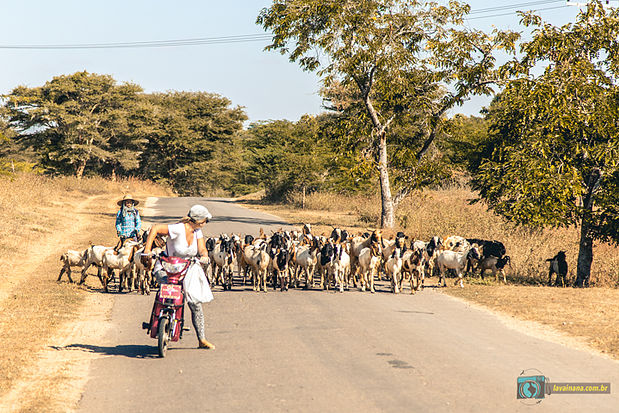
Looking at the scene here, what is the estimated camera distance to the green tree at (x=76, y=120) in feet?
171

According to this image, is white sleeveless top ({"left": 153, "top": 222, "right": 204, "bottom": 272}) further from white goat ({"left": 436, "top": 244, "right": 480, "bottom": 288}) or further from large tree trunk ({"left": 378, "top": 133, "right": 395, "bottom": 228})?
large tree trunk ({"left": 378, "top": 133, "right": 395, "bottom": 228})


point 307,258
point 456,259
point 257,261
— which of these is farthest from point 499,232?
point 257,261

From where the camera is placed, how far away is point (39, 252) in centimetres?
2070

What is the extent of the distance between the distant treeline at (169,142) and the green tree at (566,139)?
33.0ft

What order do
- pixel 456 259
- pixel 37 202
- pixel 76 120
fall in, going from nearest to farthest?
pixel 456 259
pixel 37 202
pixel 76 120

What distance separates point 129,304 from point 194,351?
4.42 metres

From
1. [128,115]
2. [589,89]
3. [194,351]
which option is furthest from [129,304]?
[128,115]

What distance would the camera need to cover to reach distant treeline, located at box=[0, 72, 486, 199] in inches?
1570

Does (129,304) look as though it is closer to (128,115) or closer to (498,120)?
(498,120)

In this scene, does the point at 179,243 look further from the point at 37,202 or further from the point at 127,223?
the point at 37,202

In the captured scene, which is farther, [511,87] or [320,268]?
[511,87]

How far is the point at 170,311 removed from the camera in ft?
27.2

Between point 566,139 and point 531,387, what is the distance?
42.9ft

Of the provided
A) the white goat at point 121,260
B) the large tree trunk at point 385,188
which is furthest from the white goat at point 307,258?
the large tree trunk at point 385,188
